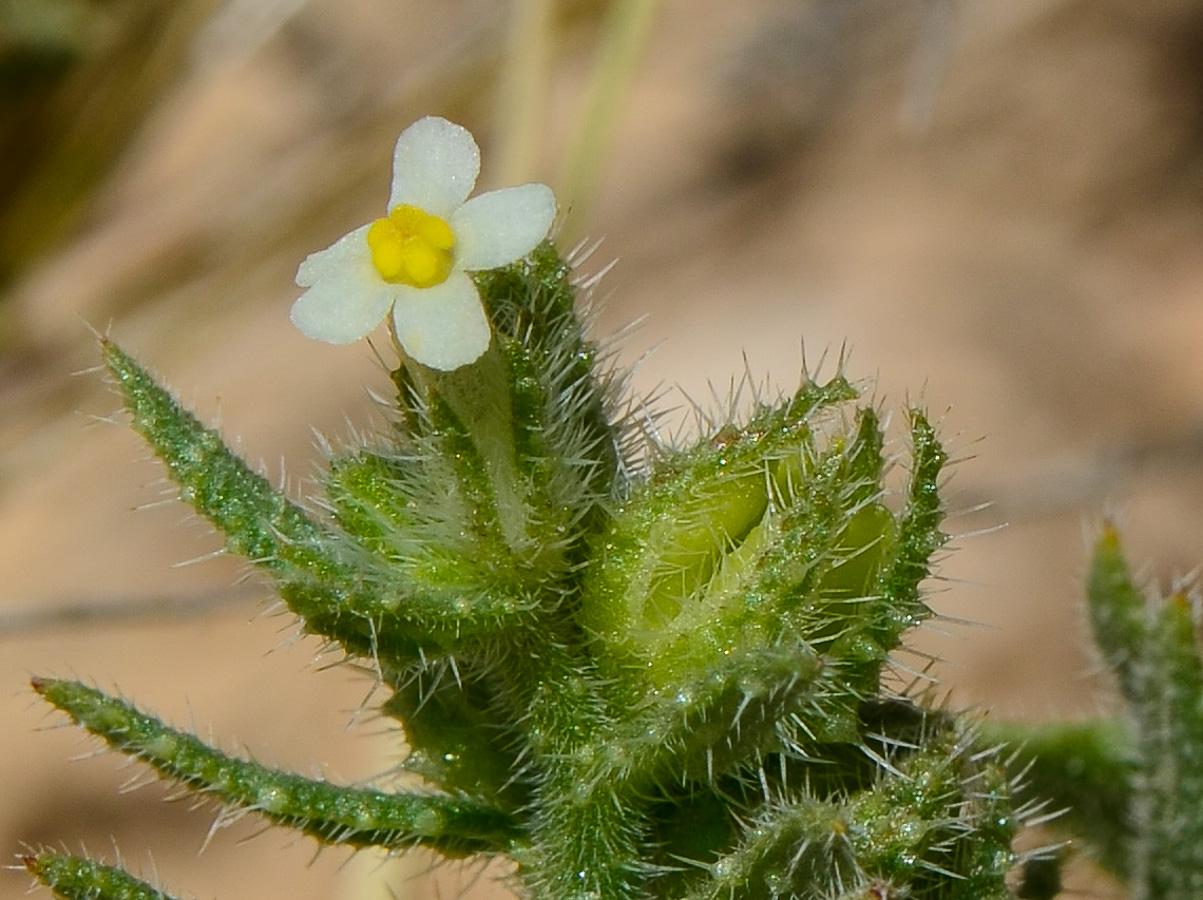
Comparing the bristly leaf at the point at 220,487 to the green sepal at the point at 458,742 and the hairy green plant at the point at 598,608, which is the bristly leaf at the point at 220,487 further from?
the green sepal at the point at 458,742

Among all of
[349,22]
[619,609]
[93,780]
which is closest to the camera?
[619,609]

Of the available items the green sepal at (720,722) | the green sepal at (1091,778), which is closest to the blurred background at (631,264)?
the green sepal at (1091,778)

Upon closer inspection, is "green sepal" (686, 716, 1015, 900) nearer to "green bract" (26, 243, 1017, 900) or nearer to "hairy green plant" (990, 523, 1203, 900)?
"green bract" (26, 243, 1017, 900)

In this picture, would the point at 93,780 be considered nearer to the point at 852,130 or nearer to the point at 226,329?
the point at 226,329

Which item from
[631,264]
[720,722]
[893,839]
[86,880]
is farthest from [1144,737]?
[631,264]

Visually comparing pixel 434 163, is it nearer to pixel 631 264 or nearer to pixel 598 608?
pixel 598 608

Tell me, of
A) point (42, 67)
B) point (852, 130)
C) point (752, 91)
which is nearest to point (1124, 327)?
point (852, 130)

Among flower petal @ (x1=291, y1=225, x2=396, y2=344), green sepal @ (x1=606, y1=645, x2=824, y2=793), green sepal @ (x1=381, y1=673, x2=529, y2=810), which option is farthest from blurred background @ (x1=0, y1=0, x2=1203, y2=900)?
flower petal @ (x1=291, y1=225, x2=396, y2=344)
